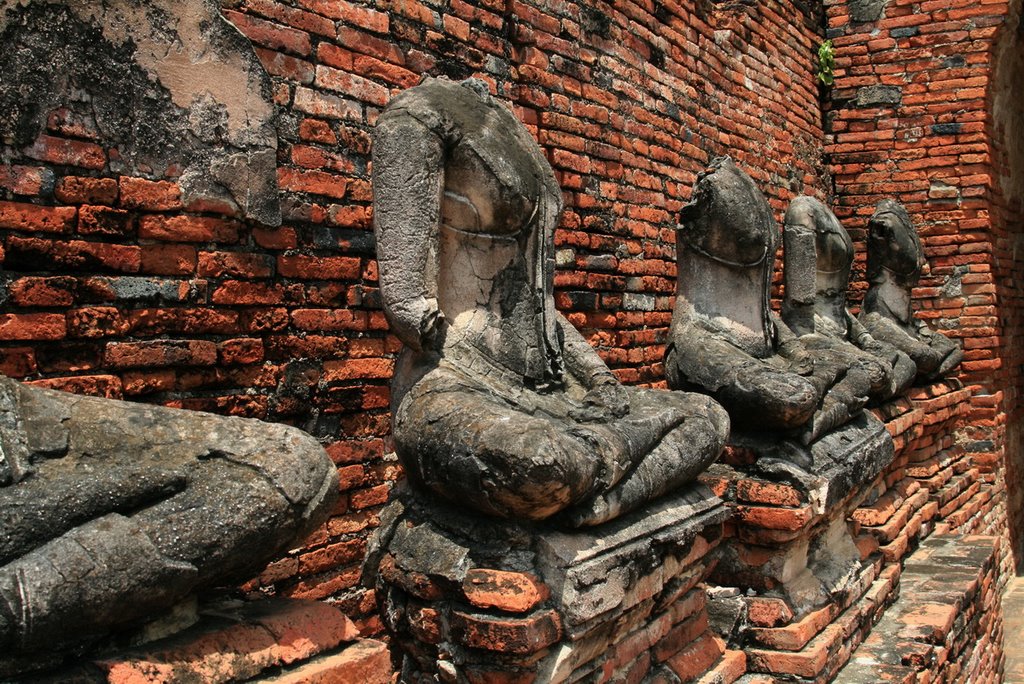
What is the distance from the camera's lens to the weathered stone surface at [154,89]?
293 centimetres

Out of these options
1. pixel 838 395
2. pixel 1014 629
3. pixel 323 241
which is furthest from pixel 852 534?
pixel 1014 629

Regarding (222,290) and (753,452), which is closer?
(222,290)

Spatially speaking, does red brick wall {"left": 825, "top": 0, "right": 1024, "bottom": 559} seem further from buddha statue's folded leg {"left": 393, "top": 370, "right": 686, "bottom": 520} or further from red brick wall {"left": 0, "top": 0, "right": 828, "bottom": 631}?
buddha statue's folded leg {"left": 393, "top": 370, "right": 686, "bottom": 520}

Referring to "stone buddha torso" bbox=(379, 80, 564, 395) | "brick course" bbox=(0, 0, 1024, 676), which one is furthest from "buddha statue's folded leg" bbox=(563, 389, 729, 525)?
"brick course" bbox=(0, 0, 1024, 676)

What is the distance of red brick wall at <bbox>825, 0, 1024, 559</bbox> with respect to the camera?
28.6 feet

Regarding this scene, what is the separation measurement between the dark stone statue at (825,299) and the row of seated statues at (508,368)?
111cm

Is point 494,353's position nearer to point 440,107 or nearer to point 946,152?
point 440,107

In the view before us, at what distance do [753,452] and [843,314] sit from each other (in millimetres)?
2674

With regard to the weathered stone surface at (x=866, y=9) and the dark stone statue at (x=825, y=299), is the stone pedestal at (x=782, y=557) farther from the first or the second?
the weathered stone surface at (x=866, y=9)

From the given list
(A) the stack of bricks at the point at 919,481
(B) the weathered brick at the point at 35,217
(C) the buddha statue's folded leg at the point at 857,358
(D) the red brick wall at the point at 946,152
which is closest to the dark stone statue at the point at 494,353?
(B) the weathered brick at the point at 35,217

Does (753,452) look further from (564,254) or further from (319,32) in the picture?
(319,32)

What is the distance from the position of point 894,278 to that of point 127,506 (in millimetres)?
6624

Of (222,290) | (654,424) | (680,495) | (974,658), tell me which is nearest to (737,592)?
(680,495)

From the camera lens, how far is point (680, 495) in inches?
120
